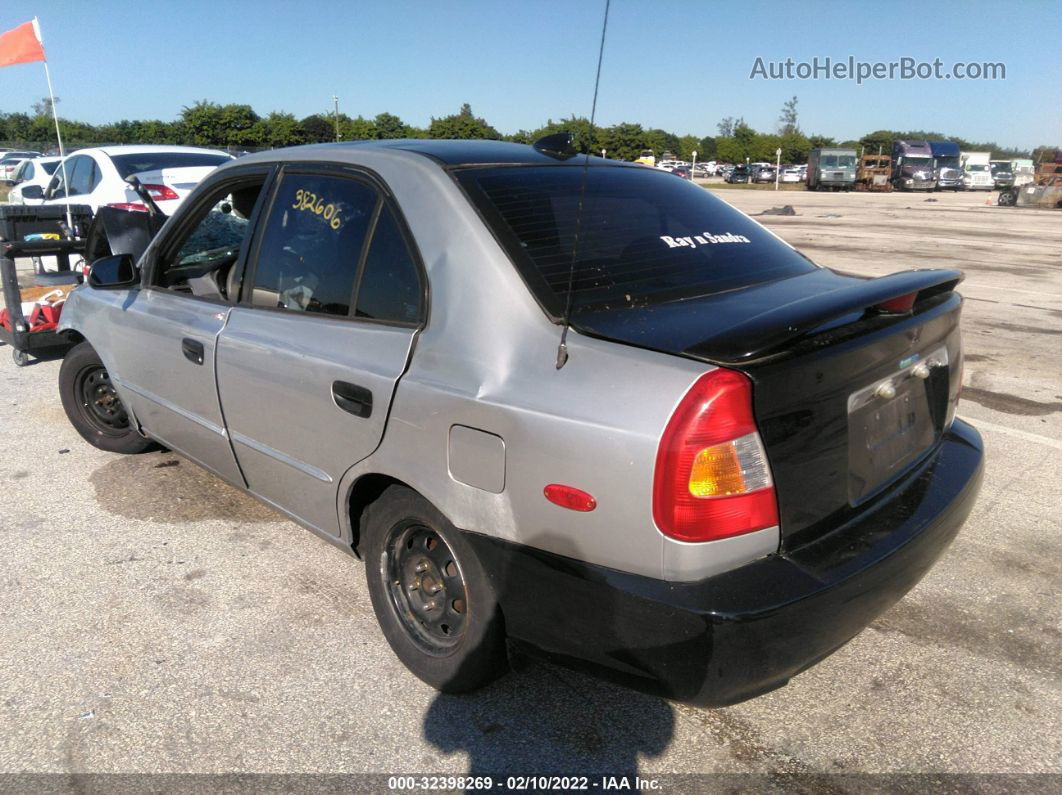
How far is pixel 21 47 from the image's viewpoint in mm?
7809

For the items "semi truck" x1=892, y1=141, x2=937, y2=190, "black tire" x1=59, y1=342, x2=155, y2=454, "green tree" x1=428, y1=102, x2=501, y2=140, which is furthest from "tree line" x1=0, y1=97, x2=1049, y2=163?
"black tire" x1=59, y1=342, x2=155, y2=454

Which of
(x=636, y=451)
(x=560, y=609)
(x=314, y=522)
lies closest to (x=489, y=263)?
(x=636, y=451)

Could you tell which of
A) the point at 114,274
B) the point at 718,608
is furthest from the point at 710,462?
the point at 114,274

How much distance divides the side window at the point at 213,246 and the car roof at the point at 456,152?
25cm

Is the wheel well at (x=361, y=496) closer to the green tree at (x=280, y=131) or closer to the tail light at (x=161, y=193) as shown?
the tail light at (x=161, y=193)

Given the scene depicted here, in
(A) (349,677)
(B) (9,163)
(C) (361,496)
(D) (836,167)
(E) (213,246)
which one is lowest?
(A) (349,677)

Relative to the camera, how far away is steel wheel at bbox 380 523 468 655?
2549 millimetres

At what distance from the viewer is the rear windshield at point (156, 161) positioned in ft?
35.1

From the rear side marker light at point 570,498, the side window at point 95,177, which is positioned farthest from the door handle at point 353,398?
the side window at point 95,177

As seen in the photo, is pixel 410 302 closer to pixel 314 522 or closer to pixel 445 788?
pixel 314 522

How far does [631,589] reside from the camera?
1.97 metres

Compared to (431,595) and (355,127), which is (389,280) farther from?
(355,127)

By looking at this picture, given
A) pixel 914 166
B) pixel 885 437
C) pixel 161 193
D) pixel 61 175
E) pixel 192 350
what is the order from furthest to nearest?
pixel 914 166 < pixel 61 175 < pixel 161 193 < pixel 192 350 < pixel 885 437

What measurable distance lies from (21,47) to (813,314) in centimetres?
855
